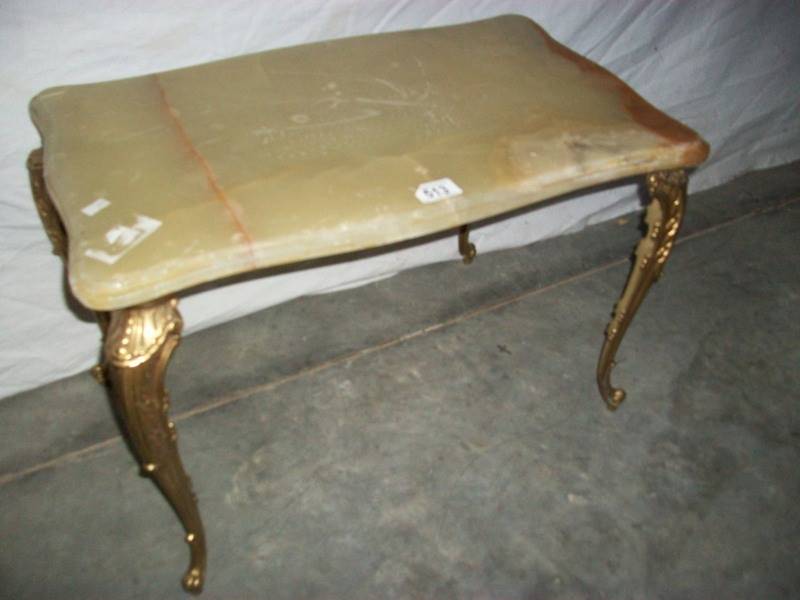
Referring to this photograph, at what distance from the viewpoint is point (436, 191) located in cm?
97

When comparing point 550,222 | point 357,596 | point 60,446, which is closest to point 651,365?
point 550,222

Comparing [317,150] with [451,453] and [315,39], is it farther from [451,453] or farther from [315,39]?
[451,453]

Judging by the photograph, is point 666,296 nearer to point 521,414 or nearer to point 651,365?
point 651,365

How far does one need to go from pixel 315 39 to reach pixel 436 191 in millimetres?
711

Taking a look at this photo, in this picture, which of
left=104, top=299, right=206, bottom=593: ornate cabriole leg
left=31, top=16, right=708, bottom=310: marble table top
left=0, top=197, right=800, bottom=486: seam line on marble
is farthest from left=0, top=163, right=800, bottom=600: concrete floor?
left=31, top=16, right=708, bottom=310: marble table top

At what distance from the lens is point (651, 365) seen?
1.74m

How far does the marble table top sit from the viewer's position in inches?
34.8

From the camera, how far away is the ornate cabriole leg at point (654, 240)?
3.80 feet

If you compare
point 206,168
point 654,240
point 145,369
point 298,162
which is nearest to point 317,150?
point 298,162

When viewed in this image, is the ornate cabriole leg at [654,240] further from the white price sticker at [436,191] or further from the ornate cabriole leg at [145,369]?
the ornate cabriole leg at [145,369]

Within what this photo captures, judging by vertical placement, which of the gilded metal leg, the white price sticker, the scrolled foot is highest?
the white price sticker

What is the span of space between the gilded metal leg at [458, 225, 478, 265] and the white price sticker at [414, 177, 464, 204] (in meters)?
0.91

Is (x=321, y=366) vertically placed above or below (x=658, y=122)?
below

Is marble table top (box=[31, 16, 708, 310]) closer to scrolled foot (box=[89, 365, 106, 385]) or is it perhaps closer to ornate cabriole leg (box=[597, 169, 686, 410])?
ornate cabriole leg (box=[597, 169, 686, 410])
